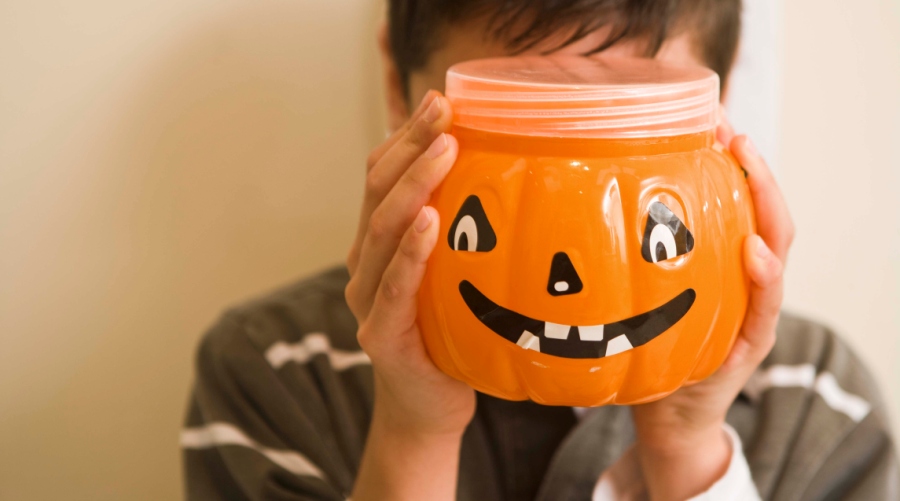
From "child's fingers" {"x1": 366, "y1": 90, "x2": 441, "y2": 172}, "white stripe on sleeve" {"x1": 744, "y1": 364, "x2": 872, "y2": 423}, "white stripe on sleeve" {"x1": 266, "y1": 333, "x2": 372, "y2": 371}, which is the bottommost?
"white stripe on sleeve" {"x1": 744, "y1": 364, "x2": 872, "y2": 423}

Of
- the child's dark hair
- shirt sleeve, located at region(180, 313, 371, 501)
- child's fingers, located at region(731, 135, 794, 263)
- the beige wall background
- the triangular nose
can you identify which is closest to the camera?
the triangular nose

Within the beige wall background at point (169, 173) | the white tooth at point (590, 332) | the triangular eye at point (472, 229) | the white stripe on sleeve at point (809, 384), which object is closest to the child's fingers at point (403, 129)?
the triangular eye at point (472, 229)

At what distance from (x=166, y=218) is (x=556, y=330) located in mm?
804

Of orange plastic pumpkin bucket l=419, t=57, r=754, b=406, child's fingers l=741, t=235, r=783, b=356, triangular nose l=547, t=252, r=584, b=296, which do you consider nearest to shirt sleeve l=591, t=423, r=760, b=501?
child's fingers l=741, t=235, r=783, b=356

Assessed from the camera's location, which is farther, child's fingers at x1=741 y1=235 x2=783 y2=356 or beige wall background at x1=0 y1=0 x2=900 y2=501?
beige wall background at x1=0 y1=0 x2=900 y2=501

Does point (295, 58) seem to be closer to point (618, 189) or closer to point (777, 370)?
point (618, 189)

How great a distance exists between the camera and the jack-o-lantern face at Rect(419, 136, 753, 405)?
1.60 ft

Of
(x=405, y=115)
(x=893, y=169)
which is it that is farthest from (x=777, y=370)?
(x=405, y=115)

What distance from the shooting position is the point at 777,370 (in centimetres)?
100

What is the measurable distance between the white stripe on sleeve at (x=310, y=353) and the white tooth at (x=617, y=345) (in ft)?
1.70

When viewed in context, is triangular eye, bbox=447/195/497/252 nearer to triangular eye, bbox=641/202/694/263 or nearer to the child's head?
triangular eye, bbox=641/202/694/263

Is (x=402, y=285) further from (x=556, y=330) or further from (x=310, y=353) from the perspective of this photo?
(x=310, y=353)

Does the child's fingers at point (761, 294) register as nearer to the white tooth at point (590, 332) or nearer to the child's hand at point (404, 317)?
the white tooth at point (590, 332)

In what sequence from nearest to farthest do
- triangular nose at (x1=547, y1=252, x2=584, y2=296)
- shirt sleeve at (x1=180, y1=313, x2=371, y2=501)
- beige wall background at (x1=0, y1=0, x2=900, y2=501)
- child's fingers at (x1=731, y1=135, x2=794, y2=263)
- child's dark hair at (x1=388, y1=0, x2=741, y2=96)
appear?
triangular nose at (x1=547, y1=252, x2=584, y2=296)
child's fingers at (x1=731, y1=135, x2=794, y2=263)
child's dark hair at (x1=388, y1=0, x2=741, y2=96)
shirt sleeve at (x1=180, y1=313, x2=371, y2=501)
beige wall background at (x1=0, y1=0, x2=900, y2=501)
